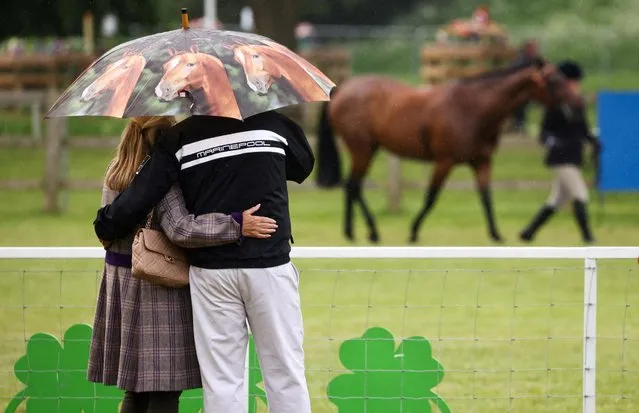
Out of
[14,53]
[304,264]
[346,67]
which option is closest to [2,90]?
[14,53]

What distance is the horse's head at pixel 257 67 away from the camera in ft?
13.8

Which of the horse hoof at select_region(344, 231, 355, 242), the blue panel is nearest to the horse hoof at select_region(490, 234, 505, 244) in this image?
the horse hoof at select_region(344, 231, 355, 242)

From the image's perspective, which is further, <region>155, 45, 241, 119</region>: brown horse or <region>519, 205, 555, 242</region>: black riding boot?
<region>519, 205, 555, 242</region>: black riding boot

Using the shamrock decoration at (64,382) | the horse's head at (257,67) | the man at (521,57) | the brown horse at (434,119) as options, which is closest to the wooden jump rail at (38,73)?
the man at (521,57)

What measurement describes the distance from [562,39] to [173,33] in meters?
25.4

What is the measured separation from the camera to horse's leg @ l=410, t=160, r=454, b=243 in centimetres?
1391

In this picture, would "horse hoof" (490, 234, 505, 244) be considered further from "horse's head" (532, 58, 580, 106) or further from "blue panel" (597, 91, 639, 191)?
"blue panel" (597, 91, 639, 191)

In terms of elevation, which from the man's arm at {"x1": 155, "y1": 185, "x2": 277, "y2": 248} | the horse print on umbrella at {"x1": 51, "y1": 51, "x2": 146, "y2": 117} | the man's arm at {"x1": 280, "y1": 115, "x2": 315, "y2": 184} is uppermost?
the horse print on umbrella at {"x1": 51, "y1": 51, "x2": 146, "y2": 117}

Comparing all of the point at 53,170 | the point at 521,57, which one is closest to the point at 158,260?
the point at 53,170

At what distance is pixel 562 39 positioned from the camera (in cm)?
2891

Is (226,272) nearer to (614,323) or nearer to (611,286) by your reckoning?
(614,323)

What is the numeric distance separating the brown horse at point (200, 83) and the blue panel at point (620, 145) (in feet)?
42.4

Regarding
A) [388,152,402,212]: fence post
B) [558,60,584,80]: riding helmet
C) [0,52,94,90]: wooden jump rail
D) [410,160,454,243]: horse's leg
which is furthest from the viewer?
[0,52,94,90]: wooden jump rail

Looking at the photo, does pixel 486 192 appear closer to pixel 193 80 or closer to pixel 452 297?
pixel 452 297
